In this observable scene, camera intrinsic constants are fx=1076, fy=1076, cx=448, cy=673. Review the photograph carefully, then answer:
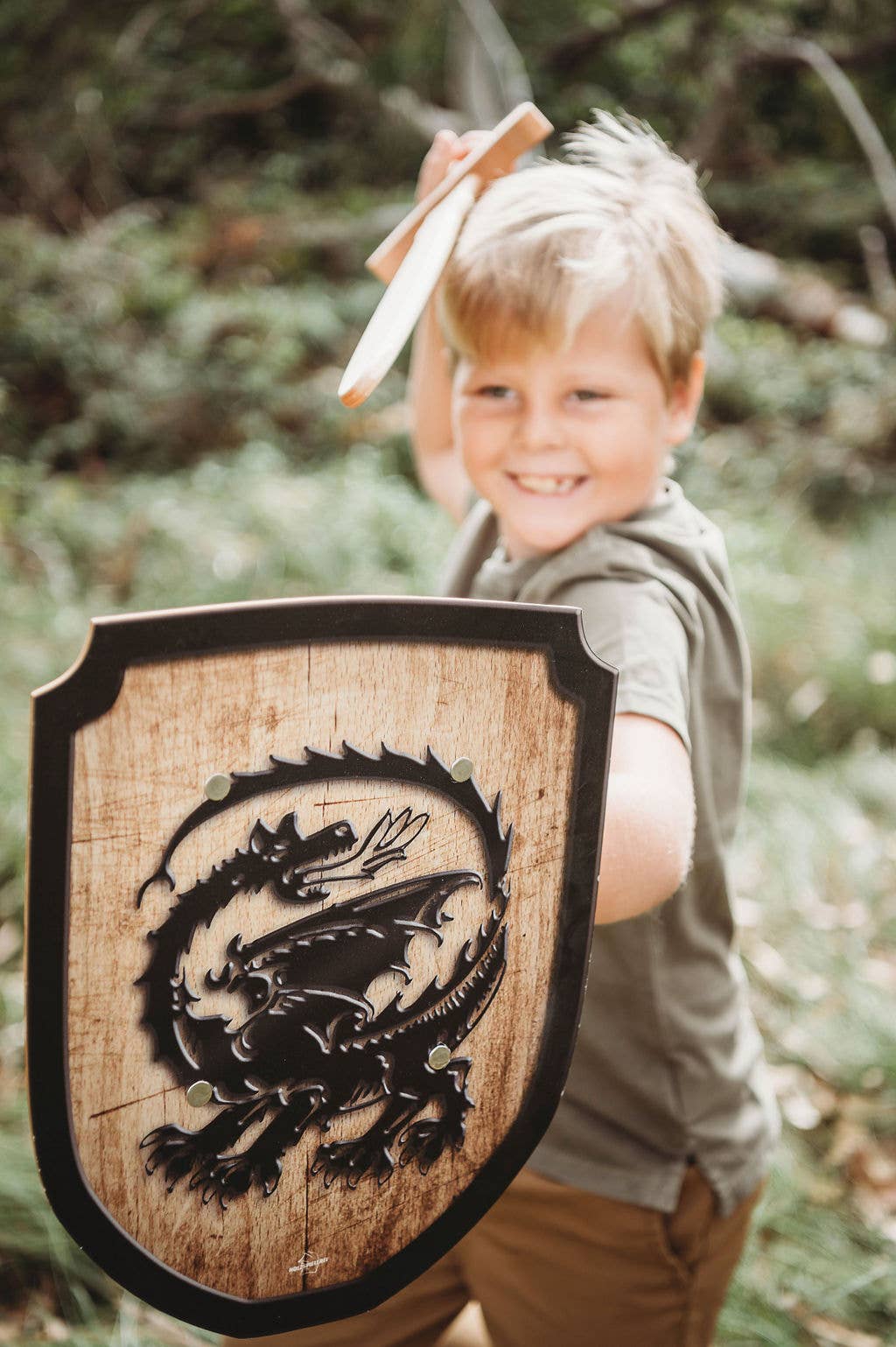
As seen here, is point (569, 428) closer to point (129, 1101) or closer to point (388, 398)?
point (129, 1101)

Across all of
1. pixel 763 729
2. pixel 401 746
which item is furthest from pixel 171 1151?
pixel 763 729

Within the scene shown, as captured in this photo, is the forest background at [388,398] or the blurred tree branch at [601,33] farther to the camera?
the blurred tree branch at [601,33]

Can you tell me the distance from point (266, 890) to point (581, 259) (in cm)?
66

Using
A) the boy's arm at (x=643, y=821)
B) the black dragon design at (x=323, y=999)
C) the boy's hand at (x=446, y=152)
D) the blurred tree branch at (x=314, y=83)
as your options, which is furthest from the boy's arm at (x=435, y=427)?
the blurred tree branch at (x=314, y=83)

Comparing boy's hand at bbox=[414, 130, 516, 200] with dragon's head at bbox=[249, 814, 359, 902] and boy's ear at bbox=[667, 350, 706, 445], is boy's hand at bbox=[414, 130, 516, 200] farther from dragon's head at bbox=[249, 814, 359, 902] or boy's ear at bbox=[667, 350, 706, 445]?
dragon's head at bbox=[249, 814, 359, 902]

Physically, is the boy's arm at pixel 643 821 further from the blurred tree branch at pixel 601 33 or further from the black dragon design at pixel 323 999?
the blurred tree branch at pixel 601 33

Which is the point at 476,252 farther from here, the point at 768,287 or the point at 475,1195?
the point at 768,287

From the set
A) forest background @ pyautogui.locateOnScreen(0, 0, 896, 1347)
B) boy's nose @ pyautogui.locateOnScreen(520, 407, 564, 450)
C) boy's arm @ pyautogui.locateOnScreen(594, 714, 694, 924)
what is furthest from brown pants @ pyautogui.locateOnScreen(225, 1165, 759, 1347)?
boy's nose @ pyautogui.locateOnScreen(520, 407, 564, 450)

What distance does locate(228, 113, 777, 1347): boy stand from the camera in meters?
1.04

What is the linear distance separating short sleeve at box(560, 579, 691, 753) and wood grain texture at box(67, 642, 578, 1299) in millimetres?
118

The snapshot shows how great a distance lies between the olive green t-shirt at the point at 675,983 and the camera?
108 centimetres

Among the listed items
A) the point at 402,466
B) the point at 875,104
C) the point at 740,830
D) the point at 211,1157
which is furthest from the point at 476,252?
the point at 875,104

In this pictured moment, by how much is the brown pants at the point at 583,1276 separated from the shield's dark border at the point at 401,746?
0.93 ft

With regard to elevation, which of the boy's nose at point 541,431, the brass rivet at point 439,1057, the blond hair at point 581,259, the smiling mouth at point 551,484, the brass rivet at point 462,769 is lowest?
the brass rivet at point 439,1057
